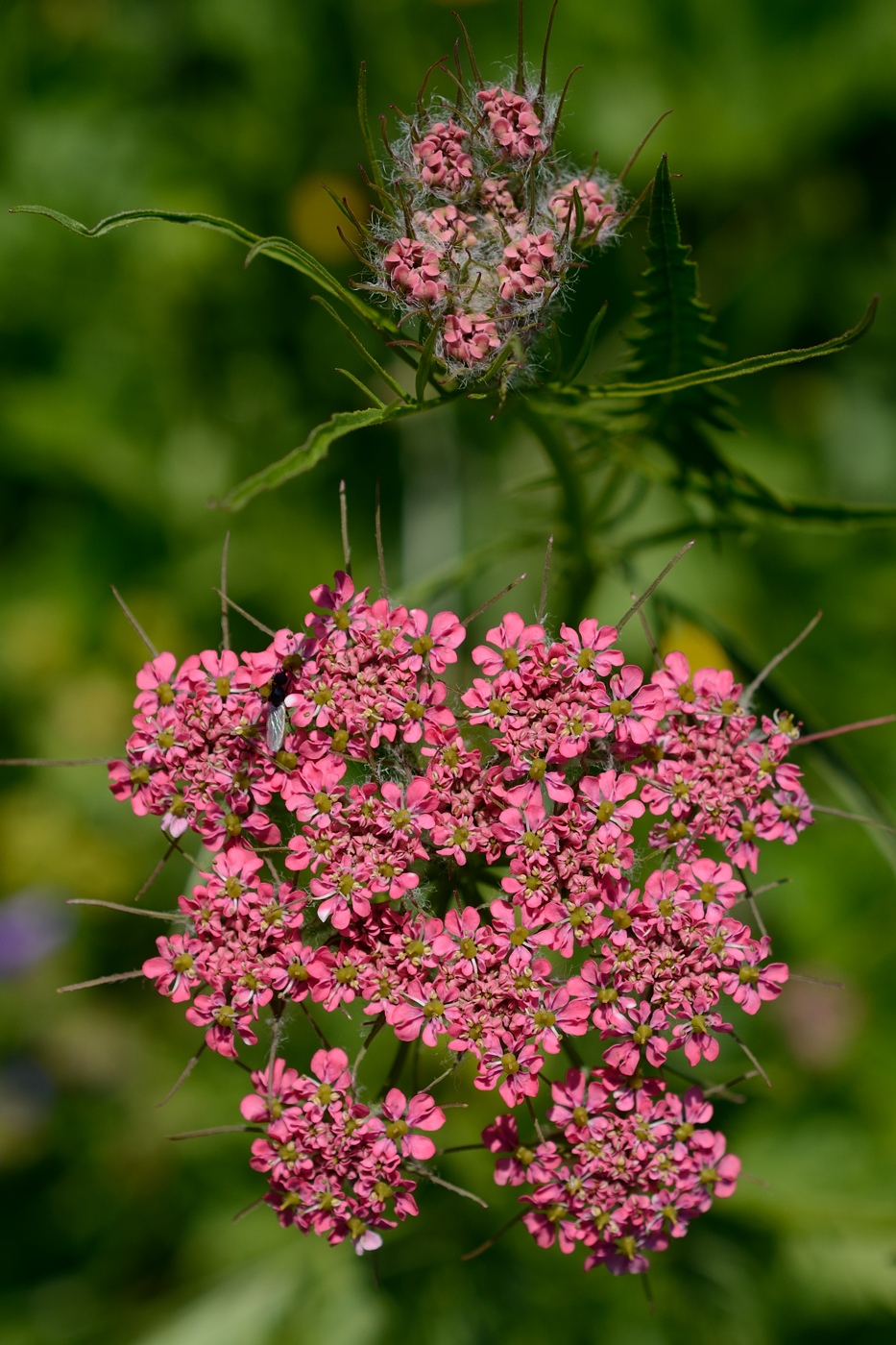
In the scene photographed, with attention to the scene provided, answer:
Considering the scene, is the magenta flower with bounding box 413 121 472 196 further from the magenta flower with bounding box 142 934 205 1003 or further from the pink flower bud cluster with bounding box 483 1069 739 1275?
the pink flower bud cluster with bounding box 483 1069 739 1275

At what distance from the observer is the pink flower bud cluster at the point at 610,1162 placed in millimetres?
2438

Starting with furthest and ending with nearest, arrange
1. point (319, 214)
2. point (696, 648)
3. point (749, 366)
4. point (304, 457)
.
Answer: point (319, 214)
point (696, 648)
point (749, 366)
point (304, 457)

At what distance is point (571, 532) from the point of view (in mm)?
3223

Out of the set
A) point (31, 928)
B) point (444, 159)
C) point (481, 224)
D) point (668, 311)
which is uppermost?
point (444, 159)

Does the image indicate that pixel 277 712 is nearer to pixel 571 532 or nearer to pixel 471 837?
pixel 471 837

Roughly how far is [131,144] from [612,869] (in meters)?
4.71

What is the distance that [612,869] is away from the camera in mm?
2441

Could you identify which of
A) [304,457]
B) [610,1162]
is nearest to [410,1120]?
[610,1162]

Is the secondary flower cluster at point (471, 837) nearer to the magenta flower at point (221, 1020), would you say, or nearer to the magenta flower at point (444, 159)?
the magenta flower at point (221, 1020)

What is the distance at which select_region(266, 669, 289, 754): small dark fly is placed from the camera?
254 cm

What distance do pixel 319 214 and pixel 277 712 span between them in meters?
3.85

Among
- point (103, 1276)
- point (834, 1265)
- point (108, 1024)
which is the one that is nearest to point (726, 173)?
point (834, 1265)

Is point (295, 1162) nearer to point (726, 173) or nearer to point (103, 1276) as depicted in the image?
point (103, 1276)

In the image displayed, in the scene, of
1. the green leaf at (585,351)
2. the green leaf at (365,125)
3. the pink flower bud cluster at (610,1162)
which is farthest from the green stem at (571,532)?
the pink flower bud cluster at (610,1162)
